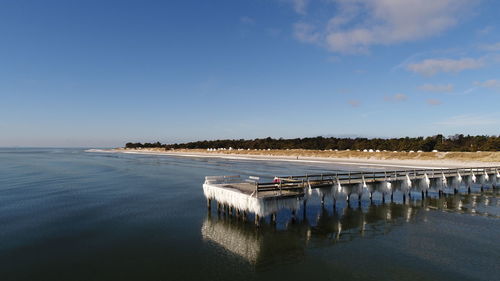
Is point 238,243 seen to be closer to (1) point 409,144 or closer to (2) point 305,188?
(2) point 305,188

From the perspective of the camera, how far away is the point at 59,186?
142ft

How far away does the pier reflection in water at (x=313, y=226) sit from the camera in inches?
724

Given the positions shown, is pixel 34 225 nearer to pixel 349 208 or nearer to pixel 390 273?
pixel 390 273

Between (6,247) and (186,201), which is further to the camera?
(186,201)

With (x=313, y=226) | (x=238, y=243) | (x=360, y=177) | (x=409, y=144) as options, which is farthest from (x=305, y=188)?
(x=409, y=144)

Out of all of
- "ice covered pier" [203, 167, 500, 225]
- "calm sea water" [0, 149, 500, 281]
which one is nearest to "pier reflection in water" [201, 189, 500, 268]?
"calm sea water" [0, 149, 500, 281]

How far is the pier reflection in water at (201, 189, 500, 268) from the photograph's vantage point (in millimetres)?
18391

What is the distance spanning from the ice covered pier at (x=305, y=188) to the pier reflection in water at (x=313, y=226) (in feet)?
3.07

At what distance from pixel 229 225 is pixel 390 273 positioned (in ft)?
39.8

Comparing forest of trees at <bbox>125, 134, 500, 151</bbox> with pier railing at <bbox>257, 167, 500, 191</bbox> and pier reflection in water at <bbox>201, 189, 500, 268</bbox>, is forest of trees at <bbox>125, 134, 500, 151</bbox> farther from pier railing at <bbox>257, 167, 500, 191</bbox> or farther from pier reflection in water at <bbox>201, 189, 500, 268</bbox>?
pier reflection in water at <bbox>201, 189, 500, 268</bbox>

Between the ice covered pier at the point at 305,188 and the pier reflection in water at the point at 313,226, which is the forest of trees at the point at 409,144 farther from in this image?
the pier reflection in water at the point at 313,226

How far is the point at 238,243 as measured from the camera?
768 inches

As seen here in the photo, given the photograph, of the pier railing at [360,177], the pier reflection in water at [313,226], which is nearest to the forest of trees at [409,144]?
the pier railing at [360,177]

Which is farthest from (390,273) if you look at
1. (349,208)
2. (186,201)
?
(186,201)
